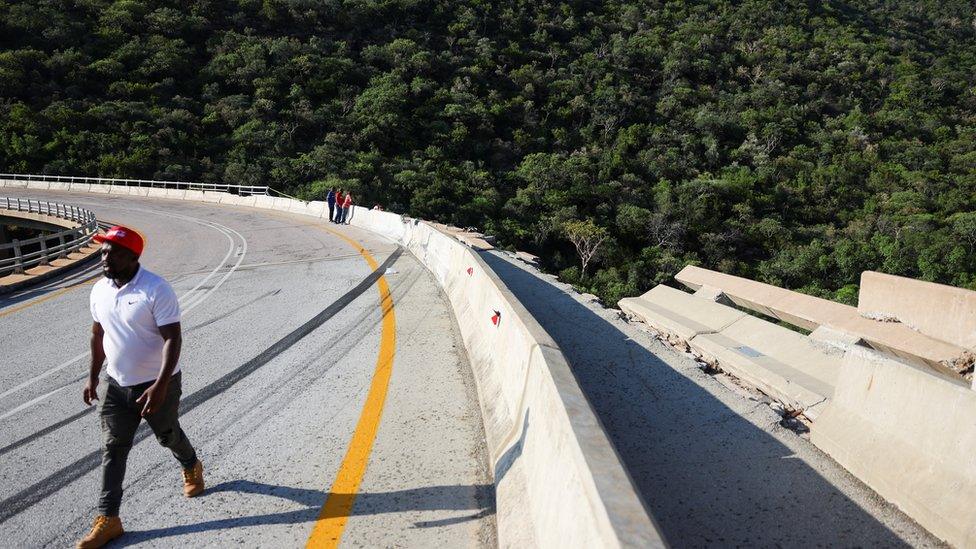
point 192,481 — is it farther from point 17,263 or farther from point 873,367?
point 17,263

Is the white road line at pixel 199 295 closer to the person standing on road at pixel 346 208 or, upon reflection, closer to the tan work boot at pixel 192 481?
the tan work boot at pixel 192 481

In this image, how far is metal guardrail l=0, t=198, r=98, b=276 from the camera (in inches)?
517

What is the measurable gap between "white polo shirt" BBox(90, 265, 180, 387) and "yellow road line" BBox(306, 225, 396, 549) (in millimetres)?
1452

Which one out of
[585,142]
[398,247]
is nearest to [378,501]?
[398,247]

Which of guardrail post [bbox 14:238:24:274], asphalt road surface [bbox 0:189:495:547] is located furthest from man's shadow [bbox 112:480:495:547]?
guardrail post [bbox 14:238:24:274]

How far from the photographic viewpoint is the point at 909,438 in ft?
12.5

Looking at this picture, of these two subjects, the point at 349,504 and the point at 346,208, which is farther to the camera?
the point at 346,208

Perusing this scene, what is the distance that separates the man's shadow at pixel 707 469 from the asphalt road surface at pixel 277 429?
4.15 feet

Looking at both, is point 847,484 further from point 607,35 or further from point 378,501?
point 607,35

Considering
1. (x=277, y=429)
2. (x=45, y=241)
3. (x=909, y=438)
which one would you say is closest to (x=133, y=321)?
(x=277, y=429)

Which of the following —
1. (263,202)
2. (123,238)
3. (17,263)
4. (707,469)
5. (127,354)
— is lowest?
(17,263)

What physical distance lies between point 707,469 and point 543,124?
244 ft

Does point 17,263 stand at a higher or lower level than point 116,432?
lower

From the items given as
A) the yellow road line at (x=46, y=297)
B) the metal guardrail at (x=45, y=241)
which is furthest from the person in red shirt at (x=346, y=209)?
the yellow road line at (x=46, y=297)
